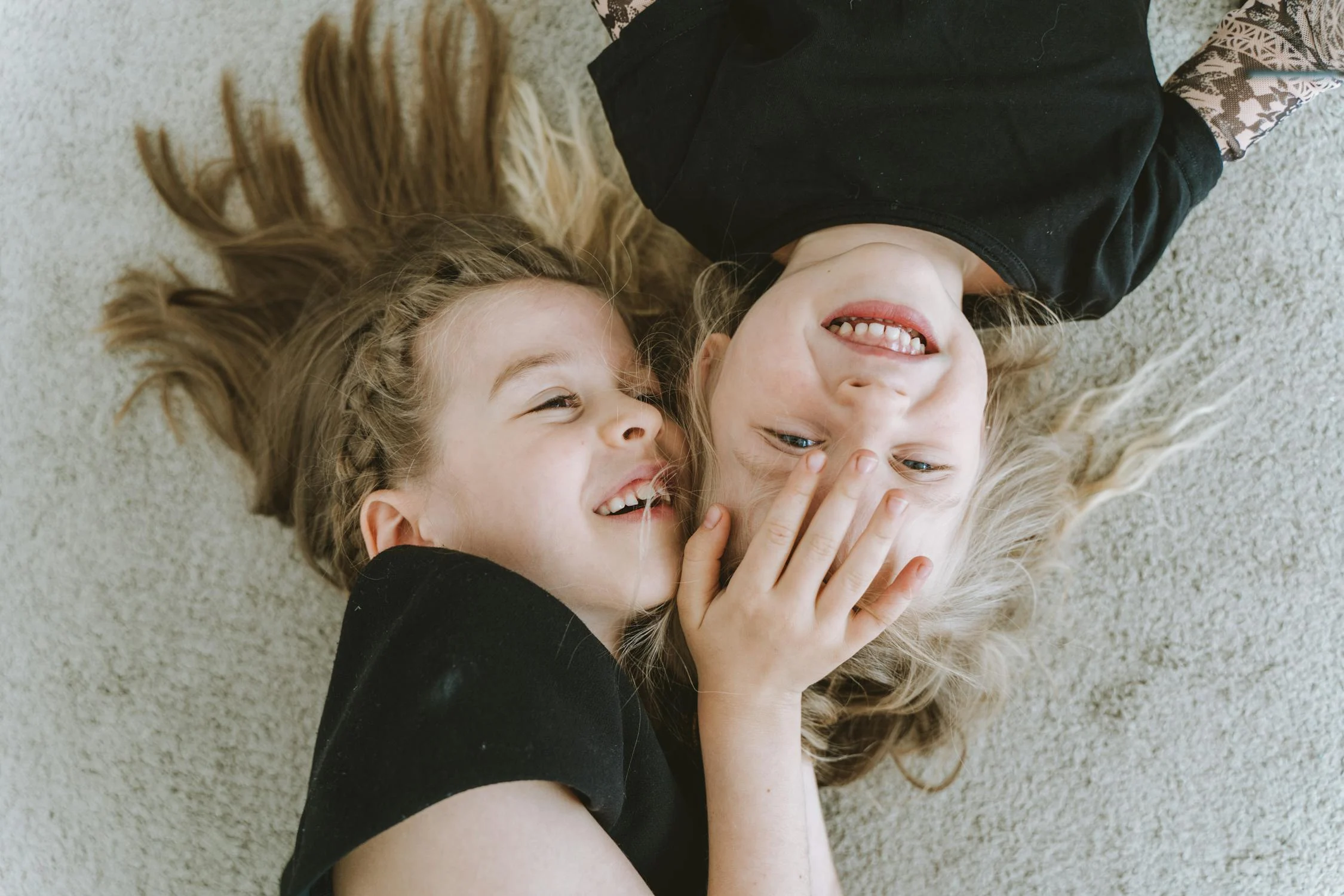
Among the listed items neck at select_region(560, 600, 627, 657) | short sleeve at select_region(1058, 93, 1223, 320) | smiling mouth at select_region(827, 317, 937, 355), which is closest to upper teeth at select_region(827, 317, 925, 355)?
smiling mouth at select_region(827, 317, 937, 355)

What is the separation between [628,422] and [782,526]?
0.17 meters

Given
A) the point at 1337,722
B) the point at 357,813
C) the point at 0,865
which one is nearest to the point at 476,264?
the point at 357,813

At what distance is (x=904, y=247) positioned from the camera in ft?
3.18

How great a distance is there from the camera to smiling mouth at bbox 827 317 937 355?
0.88 m

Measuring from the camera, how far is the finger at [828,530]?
81 cm

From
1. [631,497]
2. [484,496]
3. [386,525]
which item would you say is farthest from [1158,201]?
[386,525]

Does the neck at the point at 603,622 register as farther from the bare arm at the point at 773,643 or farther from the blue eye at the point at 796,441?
the blue eye at the point at 796,441

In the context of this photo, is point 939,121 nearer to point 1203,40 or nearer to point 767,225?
point 767,225

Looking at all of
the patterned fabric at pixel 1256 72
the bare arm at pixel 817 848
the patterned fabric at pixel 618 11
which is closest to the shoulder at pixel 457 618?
the bare arm at pixel 817 848

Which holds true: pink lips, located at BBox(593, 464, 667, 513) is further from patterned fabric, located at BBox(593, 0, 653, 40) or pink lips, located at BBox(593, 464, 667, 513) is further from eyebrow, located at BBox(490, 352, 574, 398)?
patterned fabric, located at BBox(593, 0, 653, 40)

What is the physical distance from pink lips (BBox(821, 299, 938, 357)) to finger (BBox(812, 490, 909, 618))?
0.15m

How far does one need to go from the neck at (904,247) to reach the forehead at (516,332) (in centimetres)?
20

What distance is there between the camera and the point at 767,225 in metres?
1.03

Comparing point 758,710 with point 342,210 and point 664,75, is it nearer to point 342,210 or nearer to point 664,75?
point 664,75
